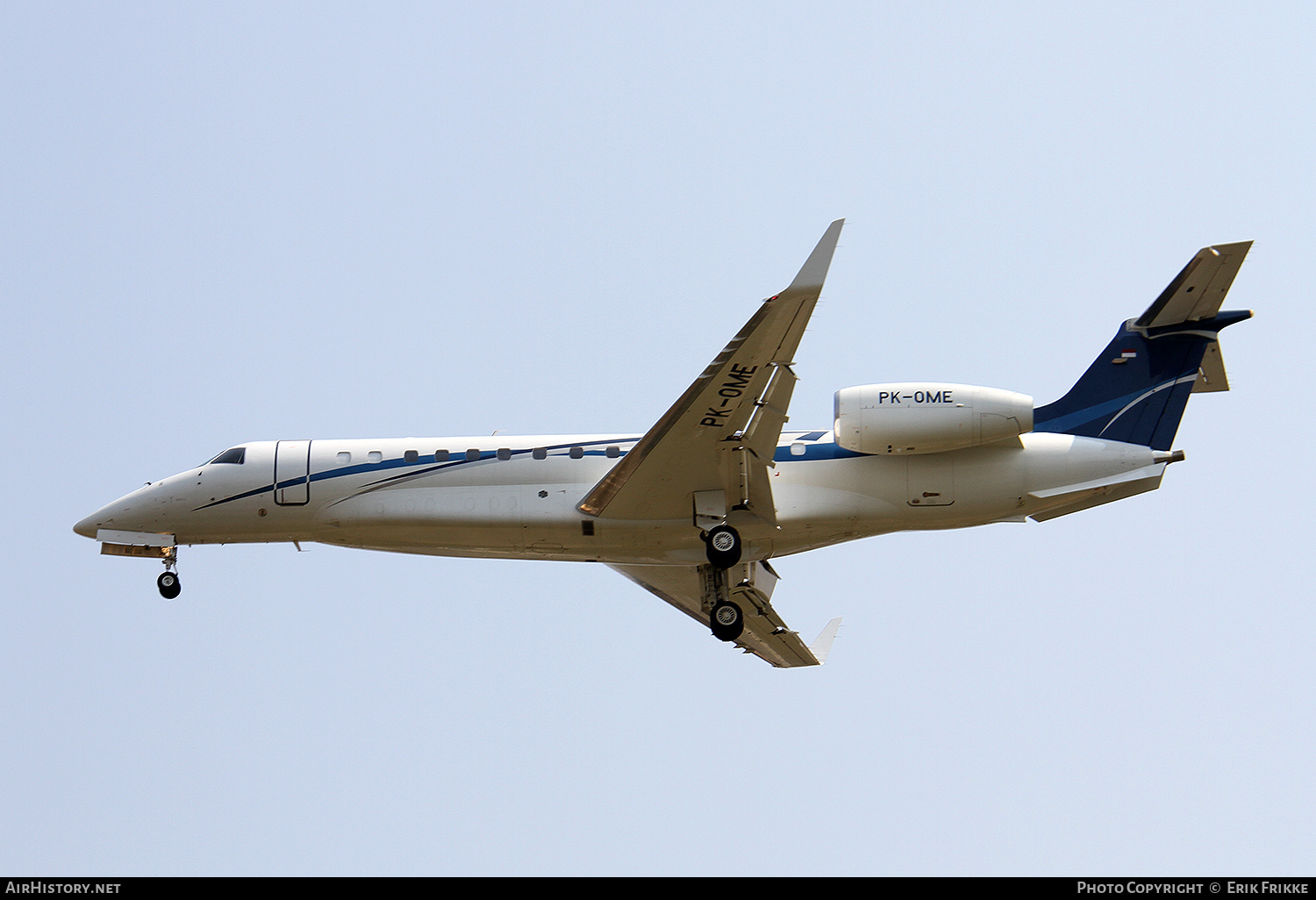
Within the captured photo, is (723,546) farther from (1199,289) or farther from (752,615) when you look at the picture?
(1199,289)

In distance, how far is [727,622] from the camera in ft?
65.0

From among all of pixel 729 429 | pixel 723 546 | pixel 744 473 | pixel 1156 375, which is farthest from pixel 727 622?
pixel 1156 375

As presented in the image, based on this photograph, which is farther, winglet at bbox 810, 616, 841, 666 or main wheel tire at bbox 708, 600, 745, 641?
winglet at bbox 810, 616, 841, 666

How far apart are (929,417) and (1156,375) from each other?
149 inches

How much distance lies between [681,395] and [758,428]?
1198mm

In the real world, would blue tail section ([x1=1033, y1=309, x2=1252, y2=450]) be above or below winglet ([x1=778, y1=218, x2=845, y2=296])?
below

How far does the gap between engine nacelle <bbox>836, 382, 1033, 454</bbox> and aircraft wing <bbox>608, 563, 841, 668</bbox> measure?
159 inches

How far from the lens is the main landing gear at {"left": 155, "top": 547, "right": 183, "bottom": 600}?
21.0m

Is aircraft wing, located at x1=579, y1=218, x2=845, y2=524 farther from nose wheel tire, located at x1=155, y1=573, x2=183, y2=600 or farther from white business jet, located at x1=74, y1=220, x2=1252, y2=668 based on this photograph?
nose wheel tire, located at x1=155, y1=573, x2=183, y2=600

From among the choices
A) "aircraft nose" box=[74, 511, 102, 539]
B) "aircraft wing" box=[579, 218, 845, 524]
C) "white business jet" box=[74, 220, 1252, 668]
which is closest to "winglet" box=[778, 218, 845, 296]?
"aircraft wing" box=[579, 218, 845, 524]

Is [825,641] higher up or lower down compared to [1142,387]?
lower down

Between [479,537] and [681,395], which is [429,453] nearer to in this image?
[479,537]

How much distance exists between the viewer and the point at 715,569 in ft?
66.7
